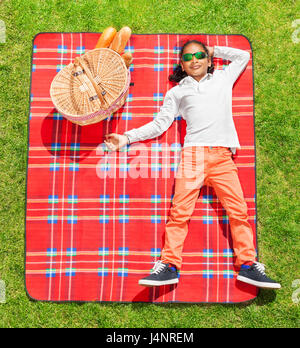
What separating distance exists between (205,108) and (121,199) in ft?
4.20

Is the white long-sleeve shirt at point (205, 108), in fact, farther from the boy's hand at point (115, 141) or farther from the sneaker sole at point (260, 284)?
the sneaker sole at point (260, 284)

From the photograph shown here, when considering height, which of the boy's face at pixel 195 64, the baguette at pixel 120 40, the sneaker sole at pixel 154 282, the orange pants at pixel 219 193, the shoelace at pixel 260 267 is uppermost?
the baguette at pixel 120 40

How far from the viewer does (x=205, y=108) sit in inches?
130

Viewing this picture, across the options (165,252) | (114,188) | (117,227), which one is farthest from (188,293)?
(114,188)

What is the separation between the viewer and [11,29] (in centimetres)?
378

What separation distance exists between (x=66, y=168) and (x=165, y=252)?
4.51ft

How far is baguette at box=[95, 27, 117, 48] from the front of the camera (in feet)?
11.2

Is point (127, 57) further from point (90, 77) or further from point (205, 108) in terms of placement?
point (205, 108)

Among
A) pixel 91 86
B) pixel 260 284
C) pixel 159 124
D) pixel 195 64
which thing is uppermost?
pixel 195 64

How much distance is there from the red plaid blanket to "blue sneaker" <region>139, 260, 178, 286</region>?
15 centimetres

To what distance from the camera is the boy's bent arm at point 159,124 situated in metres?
3.41

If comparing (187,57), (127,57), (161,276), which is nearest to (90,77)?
(127,57)

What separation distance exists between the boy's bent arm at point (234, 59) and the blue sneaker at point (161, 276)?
6.64 ft

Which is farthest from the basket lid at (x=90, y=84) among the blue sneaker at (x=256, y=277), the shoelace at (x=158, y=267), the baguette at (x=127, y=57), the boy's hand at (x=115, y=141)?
the blue sneaker at (x=256, y=277)
